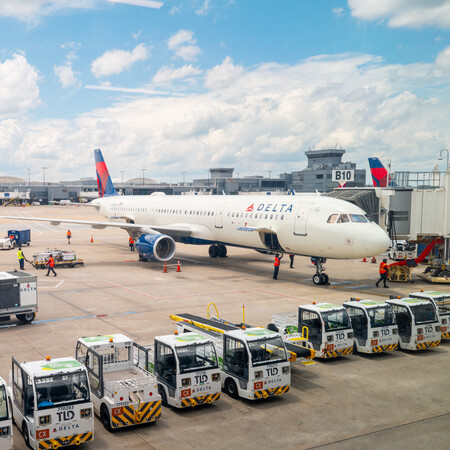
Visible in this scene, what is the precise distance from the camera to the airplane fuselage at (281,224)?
2905 cm

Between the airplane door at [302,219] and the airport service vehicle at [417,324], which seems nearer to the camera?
the airport service vehicle at [417,324]

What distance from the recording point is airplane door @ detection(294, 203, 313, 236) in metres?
30.9

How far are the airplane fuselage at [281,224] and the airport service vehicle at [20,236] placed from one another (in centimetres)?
1453

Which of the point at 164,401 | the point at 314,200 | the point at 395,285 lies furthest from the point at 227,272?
the point at 164,401

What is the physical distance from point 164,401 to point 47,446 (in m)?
3.64

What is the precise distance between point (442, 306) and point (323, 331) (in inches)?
262

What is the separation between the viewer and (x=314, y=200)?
31891mm

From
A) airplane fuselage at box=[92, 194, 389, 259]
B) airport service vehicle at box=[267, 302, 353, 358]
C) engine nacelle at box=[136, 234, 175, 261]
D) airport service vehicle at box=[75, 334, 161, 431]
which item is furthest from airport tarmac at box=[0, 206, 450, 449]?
airplane fuselage at box=[92, 194, 389, 259]

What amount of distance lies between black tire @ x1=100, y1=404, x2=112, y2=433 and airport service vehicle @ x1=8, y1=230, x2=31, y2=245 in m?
41.4

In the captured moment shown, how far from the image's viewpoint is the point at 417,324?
63.3 feet

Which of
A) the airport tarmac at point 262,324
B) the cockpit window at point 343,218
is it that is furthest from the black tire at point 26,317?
the cockpit window at point 343,218

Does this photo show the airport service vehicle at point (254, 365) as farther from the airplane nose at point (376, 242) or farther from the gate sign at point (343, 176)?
the gate sign at point (343, 176)

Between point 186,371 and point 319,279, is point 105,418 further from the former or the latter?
point 319,279

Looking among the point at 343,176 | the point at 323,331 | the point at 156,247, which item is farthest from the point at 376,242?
the point at 343,176
